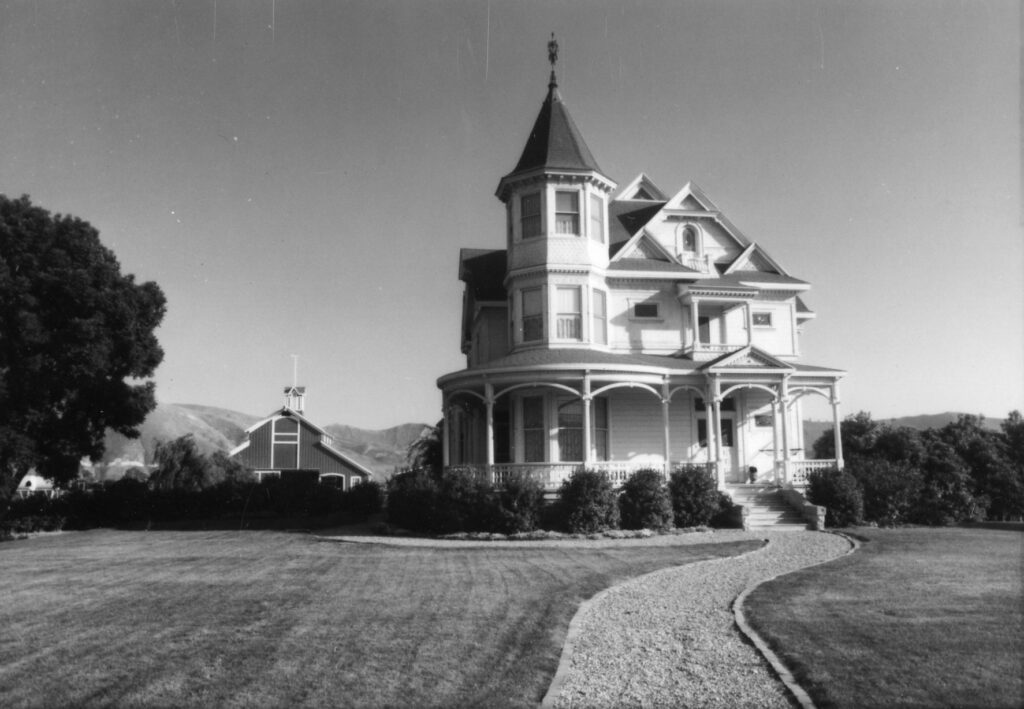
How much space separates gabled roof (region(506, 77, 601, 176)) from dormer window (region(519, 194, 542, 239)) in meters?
1.00

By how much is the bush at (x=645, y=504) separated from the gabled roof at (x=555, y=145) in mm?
10537

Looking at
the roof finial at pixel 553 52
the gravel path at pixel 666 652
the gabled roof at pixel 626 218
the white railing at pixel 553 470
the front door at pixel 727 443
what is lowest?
the gravel path at pixel 666 652

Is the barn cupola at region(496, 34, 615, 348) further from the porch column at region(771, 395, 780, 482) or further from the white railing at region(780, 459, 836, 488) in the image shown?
the white railing at region(780, 459, 836, 488)

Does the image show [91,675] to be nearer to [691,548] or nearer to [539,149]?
[691,548]

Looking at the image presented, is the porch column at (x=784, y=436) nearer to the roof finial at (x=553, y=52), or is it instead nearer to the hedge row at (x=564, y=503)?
the hedge row at (x=564, y=503)

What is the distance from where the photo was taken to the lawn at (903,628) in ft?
23.7

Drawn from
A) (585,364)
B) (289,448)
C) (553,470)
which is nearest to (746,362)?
(585,364)

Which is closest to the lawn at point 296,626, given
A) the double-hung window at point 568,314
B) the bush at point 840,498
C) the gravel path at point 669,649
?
the gravel path at point 669,649

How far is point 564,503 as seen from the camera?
23.3 metres

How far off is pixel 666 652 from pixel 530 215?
21065 millimetres

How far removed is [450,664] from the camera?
27.4ft

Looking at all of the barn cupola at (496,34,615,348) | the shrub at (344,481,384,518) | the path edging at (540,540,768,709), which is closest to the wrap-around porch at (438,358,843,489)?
the barn cupola at (496,34,615,348)

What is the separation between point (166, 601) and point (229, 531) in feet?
53.5

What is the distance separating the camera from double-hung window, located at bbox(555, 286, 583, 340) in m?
28.0
